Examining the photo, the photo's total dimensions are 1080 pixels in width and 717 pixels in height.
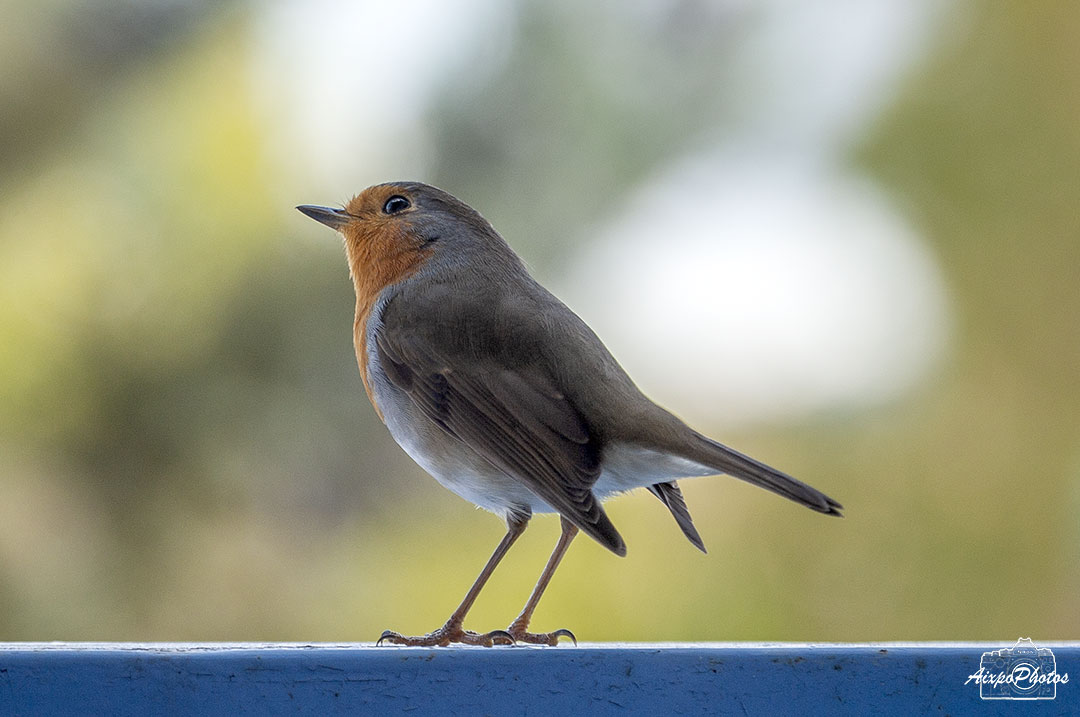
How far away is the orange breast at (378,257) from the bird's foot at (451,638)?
660 mm

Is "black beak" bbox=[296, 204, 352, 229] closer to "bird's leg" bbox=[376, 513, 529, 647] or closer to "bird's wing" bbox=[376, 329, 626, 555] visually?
"bird's wing" bbox=[376, 329, 626, 555]

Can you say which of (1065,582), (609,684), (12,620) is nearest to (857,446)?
(1065,582)

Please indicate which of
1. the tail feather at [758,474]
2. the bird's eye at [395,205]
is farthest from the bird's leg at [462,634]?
the bird's eye at [395,205]

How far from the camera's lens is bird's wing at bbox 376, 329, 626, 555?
1998mm

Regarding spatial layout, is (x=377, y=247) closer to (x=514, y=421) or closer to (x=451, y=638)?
(x=514, y=421)

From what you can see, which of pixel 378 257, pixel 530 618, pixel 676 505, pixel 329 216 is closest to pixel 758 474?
pixel 676 505

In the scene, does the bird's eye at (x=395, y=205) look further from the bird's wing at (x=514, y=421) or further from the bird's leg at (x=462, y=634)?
the bird's leg at (x=462, y=634)

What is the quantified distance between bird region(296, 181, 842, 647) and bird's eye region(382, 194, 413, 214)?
13 centimetres

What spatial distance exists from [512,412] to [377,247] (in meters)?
0.66

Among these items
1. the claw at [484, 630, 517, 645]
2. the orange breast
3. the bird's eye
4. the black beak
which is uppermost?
the bird's eye

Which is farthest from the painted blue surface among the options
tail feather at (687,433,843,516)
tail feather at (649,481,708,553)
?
tail feather at (649,481,708,553)

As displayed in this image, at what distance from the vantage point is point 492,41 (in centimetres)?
587

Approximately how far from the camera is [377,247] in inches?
104

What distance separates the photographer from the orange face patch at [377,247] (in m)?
2.60
